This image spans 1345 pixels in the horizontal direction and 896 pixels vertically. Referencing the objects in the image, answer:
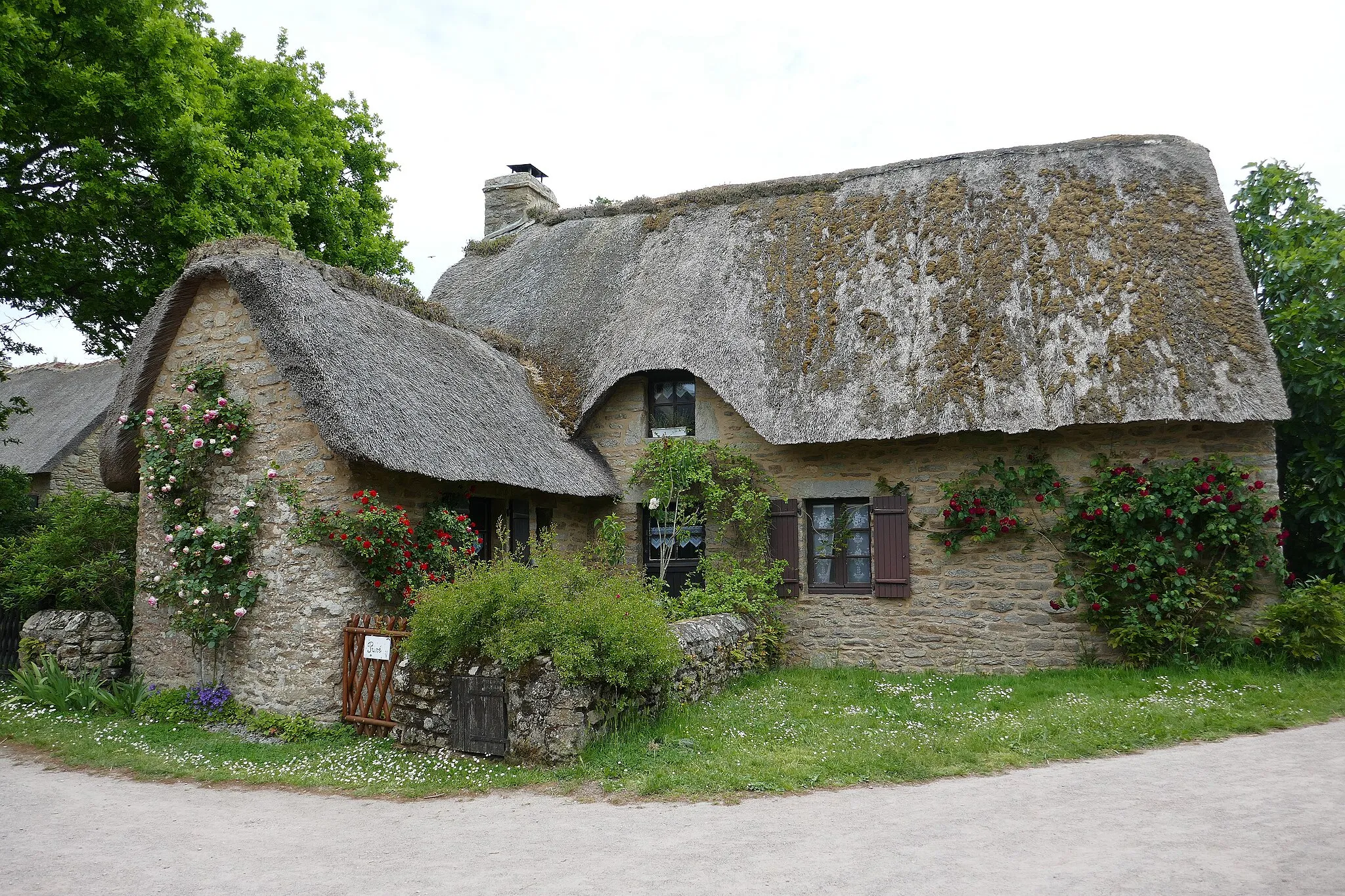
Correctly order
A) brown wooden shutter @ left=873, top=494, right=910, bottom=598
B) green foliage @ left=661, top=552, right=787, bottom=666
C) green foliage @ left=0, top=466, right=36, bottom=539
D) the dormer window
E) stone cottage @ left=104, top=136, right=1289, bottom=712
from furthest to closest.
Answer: green foliage @ left=0, top=466, right=36, bottom=539, the dormer window, brown wooden shutter @ left=873, top=494, right=910, bottom=598, green foliage @ left=661, top=552, right=787, bottom=666, stone cottage @ left=104, top=136, right=1289, bottom=712

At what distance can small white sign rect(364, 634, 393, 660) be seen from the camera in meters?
7.34

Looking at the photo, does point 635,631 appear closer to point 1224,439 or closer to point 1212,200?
point 1224,439

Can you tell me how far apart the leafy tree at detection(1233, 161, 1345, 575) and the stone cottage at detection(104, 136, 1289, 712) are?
1.41 meters

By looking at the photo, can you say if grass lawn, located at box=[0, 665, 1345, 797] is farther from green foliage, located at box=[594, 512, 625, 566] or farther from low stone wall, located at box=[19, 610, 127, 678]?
green foliage, located at box=[594, 512, 625, 566]

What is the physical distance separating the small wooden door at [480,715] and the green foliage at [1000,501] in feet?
18.9

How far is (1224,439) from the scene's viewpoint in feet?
30.4

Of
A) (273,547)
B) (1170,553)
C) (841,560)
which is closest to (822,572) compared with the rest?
(841,560)

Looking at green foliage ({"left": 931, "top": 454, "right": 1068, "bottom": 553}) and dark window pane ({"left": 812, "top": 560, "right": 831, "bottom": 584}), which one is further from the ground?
green foliage ({"left": 931, "top": 454, "right": 1068, "bottom": 553})

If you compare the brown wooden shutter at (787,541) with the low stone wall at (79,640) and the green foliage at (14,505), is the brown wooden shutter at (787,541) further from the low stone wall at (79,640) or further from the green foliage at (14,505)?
the green foliage at (14,505)

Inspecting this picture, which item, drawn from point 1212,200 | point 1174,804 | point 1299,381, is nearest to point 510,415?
point 1174,804

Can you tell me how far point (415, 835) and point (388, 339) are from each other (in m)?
5.66

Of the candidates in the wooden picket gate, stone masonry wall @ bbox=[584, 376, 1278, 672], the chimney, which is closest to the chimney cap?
the chimney

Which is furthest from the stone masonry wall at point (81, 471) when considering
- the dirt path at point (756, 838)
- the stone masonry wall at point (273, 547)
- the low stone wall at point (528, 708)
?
the low stone wall at point (528, 708)

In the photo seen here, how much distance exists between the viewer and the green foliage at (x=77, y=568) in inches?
372
